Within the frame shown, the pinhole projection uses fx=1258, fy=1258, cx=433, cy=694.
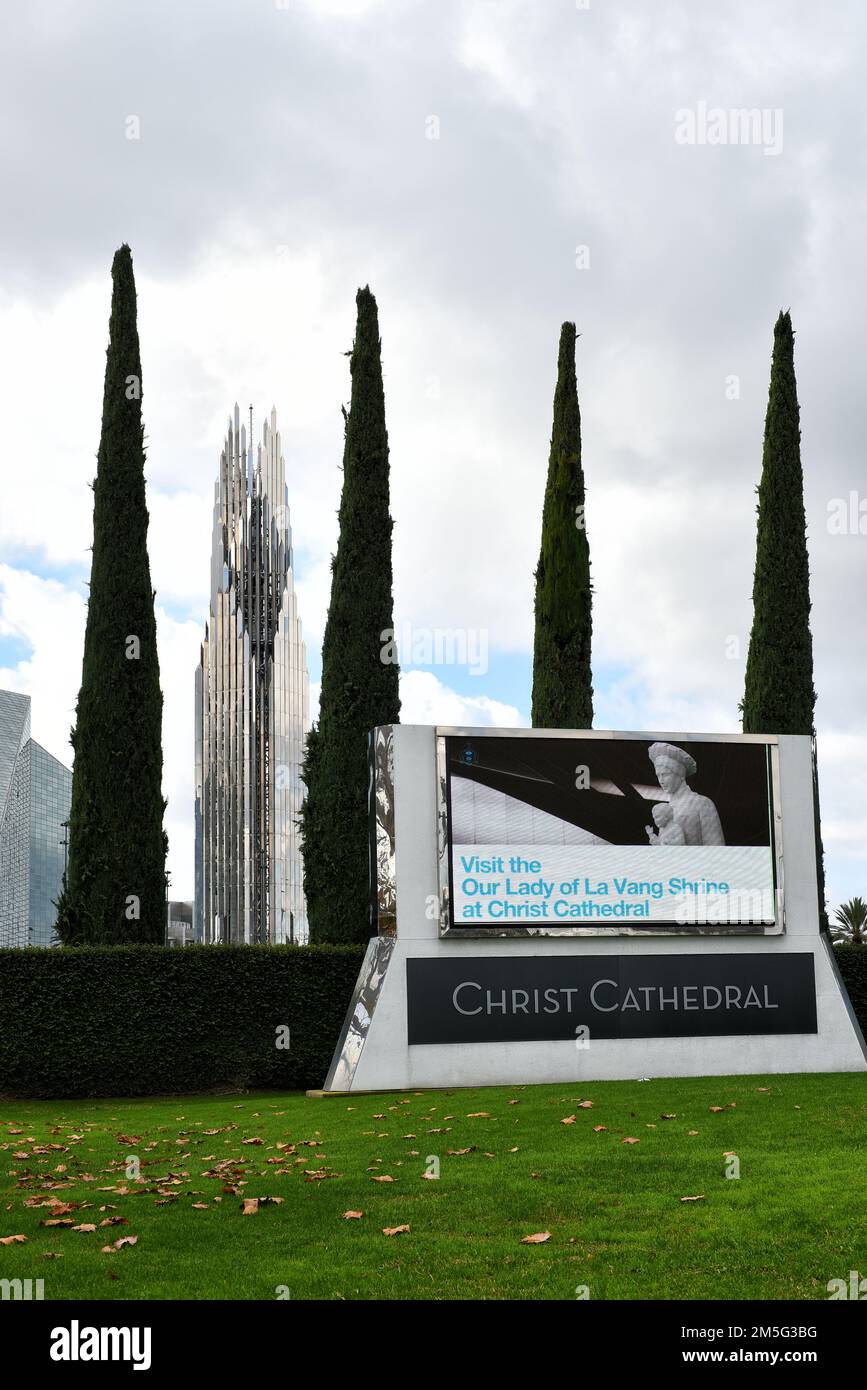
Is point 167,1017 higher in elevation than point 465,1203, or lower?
lower

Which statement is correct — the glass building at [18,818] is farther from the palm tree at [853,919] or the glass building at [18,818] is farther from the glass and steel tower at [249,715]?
the palm tree at [853,919]

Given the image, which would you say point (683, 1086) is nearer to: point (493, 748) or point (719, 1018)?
point (719, 1018)

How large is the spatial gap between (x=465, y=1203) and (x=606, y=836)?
32.3 ft

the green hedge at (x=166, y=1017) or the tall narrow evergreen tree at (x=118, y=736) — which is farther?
the tall narrow evergreen tree at (x=118, y=736)

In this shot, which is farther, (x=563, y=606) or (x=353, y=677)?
(x=563, y=606)

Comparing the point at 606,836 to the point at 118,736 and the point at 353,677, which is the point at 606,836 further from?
Result: the point at 118,736

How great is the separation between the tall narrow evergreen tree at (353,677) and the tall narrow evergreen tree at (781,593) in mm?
7160

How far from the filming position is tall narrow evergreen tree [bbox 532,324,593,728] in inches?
938

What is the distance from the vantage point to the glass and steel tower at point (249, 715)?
115 metres

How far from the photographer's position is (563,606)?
24188 mm

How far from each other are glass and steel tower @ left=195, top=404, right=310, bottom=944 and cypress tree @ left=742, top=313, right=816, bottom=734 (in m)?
90.9

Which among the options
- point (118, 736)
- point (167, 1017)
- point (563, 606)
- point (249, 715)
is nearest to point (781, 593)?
point (563, 606)

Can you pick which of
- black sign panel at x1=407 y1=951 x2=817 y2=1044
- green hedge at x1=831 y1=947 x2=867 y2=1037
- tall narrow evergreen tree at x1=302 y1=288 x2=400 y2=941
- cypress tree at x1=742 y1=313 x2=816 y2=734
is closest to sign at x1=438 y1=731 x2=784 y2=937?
black sign panel at x1=407 y1=951 x2=817 y2=1044

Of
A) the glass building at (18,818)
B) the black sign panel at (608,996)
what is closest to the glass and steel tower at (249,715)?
the glass building at (18,818)
